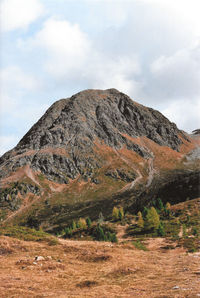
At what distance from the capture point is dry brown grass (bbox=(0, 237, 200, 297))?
1500 cm

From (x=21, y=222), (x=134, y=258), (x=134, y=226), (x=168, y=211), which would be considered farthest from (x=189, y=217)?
(x=21, y=222)

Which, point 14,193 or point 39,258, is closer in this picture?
point 39,258

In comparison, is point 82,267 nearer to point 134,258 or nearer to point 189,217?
point 134,258

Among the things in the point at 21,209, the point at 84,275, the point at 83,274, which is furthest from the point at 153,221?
the point at 21,209

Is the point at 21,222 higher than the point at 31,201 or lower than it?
lower

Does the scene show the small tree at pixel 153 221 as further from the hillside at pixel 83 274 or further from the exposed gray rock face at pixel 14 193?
the exposed gray rock face at pixel 14 193

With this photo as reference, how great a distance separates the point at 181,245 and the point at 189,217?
26.9 metres

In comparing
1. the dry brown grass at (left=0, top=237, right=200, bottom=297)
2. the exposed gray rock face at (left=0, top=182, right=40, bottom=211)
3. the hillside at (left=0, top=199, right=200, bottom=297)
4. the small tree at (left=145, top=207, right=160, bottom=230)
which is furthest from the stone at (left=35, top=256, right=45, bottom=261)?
the exposed gray rock face at (left=0, top=182, right=40, bottom=211)

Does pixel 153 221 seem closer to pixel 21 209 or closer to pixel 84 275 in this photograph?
pixel 84 275

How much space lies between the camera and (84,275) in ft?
68.0

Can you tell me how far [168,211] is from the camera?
76.1 m

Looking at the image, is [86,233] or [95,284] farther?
[86,233]

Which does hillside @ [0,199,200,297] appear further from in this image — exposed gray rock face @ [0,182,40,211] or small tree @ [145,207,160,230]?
exposed gray rock face @ [0,182,40,211]

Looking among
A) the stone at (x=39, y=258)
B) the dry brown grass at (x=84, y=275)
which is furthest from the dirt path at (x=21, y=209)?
the stone at (x=39, y=258)
